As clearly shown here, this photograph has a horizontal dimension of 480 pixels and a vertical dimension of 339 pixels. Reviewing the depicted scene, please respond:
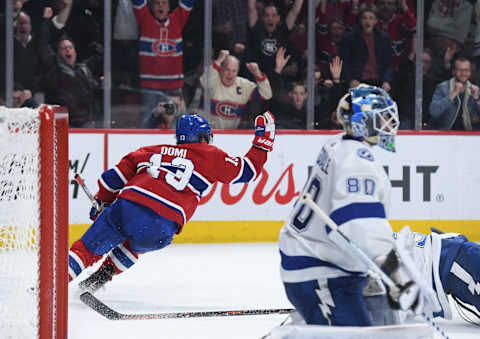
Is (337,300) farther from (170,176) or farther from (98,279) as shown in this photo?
(98,279)

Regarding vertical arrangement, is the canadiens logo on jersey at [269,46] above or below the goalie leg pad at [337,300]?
above

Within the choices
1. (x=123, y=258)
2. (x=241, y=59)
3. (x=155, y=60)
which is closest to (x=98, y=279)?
(x=123, y=258)

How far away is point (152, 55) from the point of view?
6777 mm

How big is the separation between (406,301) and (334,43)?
16.0 feet

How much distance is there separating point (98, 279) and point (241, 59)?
3.25 metres

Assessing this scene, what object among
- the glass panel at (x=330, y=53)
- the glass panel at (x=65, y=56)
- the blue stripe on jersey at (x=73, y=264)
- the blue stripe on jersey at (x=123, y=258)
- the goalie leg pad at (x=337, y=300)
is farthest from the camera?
the glass panel at (x=330, y=53)

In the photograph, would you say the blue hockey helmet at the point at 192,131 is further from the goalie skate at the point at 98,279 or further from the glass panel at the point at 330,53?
A: the glass panel at the point at 330,53

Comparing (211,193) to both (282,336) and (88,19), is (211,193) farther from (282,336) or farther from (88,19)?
(282,336)

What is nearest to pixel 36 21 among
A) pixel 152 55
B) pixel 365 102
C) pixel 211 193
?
pixel 152 55

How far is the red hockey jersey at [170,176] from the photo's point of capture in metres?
3.84

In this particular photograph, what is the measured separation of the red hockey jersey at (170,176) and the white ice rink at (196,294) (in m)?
0.51

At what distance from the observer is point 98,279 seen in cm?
403

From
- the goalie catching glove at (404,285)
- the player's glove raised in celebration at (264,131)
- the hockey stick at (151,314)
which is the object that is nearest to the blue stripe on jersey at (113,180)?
the hockey stick at (151,314)

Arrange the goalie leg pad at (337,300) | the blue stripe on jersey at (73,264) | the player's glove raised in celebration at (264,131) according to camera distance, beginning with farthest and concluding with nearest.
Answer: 1. the player's glove raised in celebration at (264,131)
2. the blue stripe on jersey at (73,264)
3. the goalie leg pad at (337,300)
